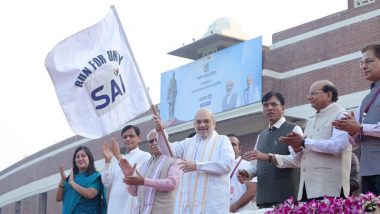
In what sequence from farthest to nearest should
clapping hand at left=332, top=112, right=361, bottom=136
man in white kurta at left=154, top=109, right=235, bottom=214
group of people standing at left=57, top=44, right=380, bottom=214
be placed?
man in white kurta at left=154, top=109, right=235, bottom=214 < group of people standing at left=57, top=44, right=380, bottom=214 < clapping hand at left=332, top=112, right=361, bottom=136

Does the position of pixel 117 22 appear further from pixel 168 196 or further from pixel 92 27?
pixel 168 196

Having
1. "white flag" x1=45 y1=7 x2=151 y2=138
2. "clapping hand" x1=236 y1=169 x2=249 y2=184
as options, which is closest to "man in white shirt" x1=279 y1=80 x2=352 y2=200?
"clapping hand" x1=236 y1=169 x2=249 y2=184

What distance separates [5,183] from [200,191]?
136 ft

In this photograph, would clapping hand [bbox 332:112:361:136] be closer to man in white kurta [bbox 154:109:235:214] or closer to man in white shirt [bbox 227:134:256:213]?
man in white kurta [bbox 154:109:235:214]

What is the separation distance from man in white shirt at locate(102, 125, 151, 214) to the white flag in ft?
1.97

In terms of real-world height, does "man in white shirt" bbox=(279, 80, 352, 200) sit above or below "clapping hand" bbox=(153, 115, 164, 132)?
below

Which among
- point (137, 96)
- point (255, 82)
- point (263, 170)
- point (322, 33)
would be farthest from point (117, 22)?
point (322, 33)

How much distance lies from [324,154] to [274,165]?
82cm

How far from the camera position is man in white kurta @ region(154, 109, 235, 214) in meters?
7.45

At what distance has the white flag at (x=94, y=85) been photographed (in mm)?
8172

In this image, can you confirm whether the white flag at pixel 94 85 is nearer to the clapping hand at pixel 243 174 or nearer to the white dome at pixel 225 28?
the clapping hand at pixel 243 174

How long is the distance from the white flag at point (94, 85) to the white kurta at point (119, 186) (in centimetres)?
78

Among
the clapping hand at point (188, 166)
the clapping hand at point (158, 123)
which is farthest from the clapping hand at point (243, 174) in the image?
the clapping hand at point (158, 123)

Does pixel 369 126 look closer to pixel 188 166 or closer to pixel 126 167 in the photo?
pixel 188 166
